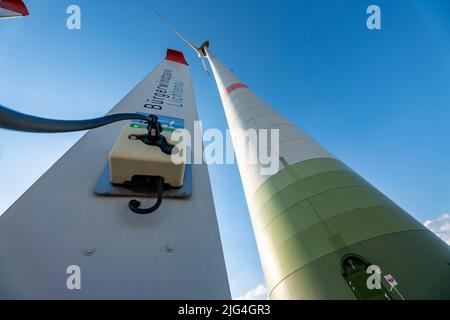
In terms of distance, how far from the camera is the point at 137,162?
22.8 inches

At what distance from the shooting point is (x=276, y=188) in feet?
3.92

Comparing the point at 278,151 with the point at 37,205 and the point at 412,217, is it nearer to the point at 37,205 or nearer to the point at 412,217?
the point at 412,217

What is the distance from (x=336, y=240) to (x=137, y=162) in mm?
856

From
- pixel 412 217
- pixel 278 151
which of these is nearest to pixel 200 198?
pixel 278 151

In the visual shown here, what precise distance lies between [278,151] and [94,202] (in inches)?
44.3

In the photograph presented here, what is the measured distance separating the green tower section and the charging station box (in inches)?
26.2

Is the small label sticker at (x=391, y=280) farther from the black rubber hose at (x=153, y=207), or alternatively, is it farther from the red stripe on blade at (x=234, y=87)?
the red stripe on blade at (x=234, y=87)

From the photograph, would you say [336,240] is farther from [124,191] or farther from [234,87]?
[234,87]

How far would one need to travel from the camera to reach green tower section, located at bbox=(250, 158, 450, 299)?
672mm

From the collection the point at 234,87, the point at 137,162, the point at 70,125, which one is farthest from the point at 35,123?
the point at 234,87

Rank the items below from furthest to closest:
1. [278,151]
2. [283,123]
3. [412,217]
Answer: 1. [283,123]
2. [278,151]
3. [412,217]

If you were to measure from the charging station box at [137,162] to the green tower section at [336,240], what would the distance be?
0.66 meters

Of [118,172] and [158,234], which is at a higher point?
[118,172]

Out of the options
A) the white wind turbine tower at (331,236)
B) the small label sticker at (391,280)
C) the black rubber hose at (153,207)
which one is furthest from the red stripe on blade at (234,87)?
the small label sticker at (391,280)
